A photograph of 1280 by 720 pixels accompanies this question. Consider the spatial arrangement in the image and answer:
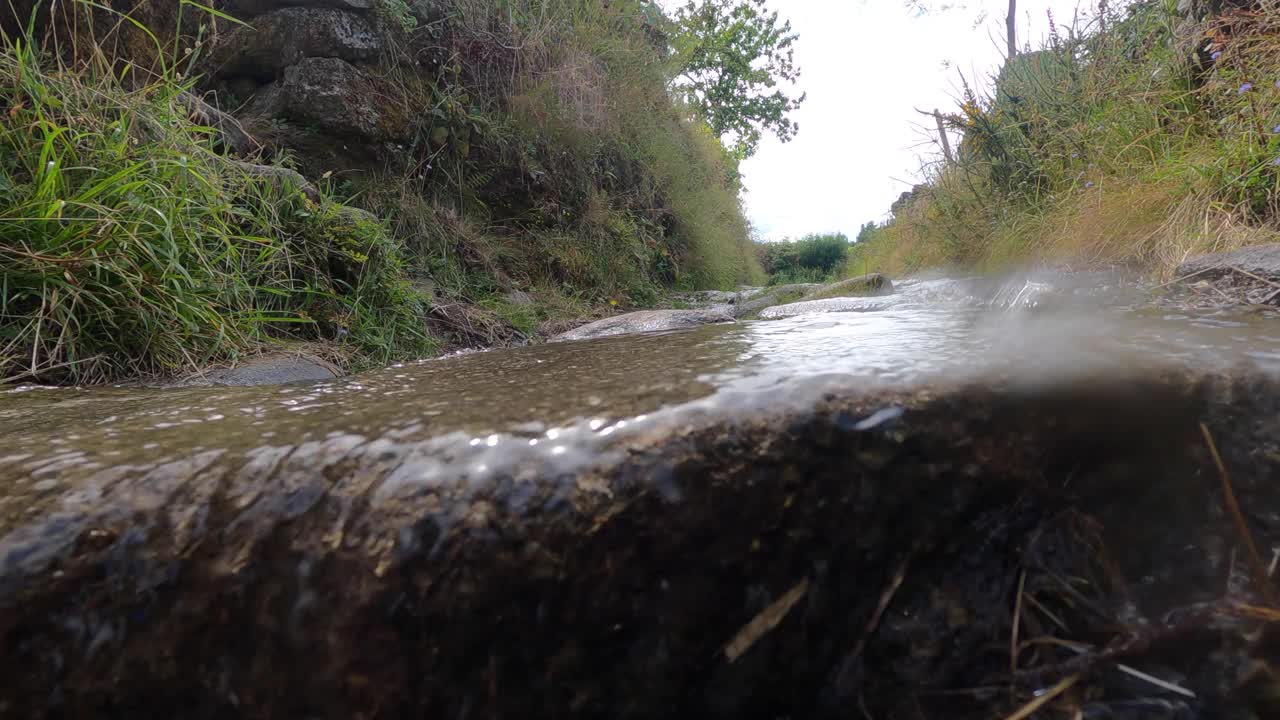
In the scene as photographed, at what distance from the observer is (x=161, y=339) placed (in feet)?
5.61

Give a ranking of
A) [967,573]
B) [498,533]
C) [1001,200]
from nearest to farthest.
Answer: [498,533]
[967,573]
[1001,200]

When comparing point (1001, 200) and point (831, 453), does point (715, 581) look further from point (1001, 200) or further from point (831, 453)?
point (1001, 200)

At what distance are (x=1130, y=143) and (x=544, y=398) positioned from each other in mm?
3605

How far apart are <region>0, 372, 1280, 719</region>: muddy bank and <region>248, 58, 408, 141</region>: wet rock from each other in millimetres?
3791

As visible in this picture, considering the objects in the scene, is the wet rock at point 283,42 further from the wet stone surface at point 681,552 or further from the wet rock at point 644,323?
the wet stone surface at point 681,552

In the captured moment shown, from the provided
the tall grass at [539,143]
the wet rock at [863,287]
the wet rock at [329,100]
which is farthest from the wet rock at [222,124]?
the wet rock at [863,287]

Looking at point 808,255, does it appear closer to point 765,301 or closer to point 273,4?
point 765,301

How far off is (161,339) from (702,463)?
6.35 ft

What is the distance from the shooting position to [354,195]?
3.30 meters

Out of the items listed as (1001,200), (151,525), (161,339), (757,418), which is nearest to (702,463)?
(757,418)

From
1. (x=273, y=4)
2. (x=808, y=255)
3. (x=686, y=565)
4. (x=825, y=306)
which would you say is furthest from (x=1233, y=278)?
(x=808, y=255)

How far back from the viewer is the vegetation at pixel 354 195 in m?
1.61

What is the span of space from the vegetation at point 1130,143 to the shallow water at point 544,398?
1603 millimetres

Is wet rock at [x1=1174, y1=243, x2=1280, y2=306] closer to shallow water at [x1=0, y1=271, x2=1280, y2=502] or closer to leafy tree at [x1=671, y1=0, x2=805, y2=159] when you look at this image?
shallow water at [x1=0, y1=271, x2=1280, y2=502]
